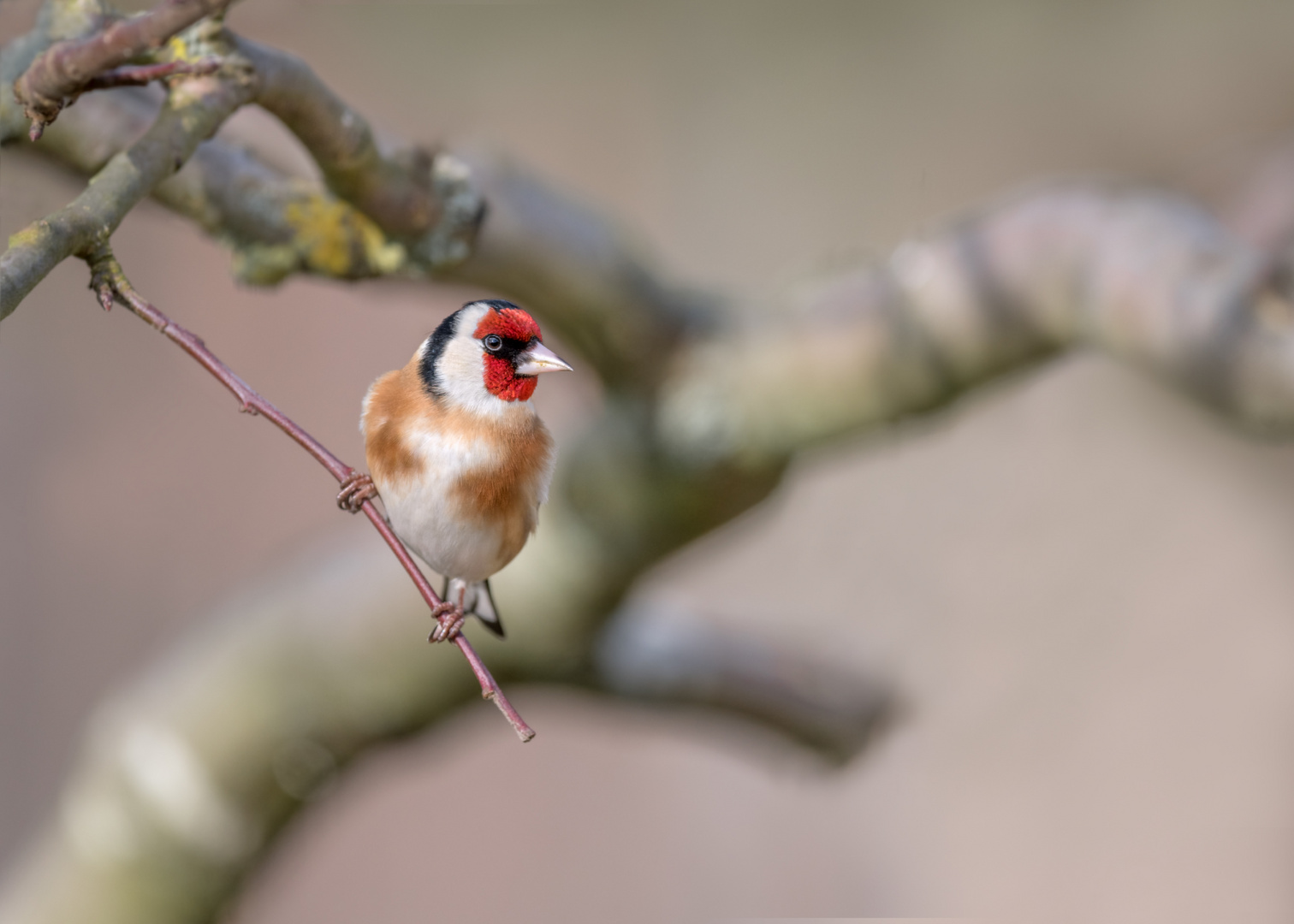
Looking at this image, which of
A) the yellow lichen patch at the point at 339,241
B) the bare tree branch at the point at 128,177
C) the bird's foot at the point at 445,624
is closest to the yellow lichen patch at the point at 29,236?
the bare tree branch at the point at 128,177

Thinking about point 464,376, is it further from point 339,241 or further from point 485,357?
point 339,241

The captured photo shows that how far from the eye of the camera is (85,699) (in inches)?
63.2

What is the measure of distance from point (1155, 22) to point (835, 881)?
4.74ft

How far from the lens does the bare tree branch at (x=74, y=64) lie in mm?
207

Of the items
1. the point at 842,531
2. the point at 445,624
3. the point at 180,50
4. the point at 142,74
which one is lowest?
the point at 445,624

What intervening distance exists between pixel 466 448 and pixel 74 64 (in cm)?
12

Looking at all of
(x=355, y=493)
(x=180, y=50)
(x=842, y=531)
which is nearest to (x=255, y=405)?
(x=355, y=493)

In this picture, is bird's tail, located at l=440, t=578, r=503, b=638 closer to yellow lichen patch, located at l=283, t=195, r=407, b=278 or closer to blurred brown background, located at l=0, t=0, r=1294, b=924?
yellow lichen patch, located at l=283, t=195, r=407, b=278

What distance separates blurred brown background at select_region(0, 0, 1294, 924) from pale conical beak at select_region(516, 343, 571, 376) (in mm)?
1239

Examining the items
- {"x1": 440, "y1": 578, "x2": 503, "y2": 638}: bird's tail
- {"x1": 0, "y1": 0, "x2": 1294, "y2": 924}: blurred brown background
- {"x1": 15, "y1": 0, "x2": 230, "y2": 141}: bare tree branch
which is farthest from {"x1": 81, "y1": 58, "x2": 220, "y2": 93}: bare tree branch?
{"x1": 0, "y1": 0, "x2": 1294, "y2": 924}: blurred brown background

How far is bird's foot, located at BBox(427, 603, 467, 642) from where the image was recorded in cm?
19

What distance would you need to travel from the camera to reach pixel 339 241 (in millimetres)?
484

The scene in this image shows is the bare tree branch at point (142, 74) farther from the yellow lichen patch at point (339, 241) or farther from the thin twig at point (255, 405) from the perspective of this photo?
the yellow lichen patch at point (339, 241)

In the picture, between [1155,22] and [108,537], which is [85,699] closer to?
[108,537]
